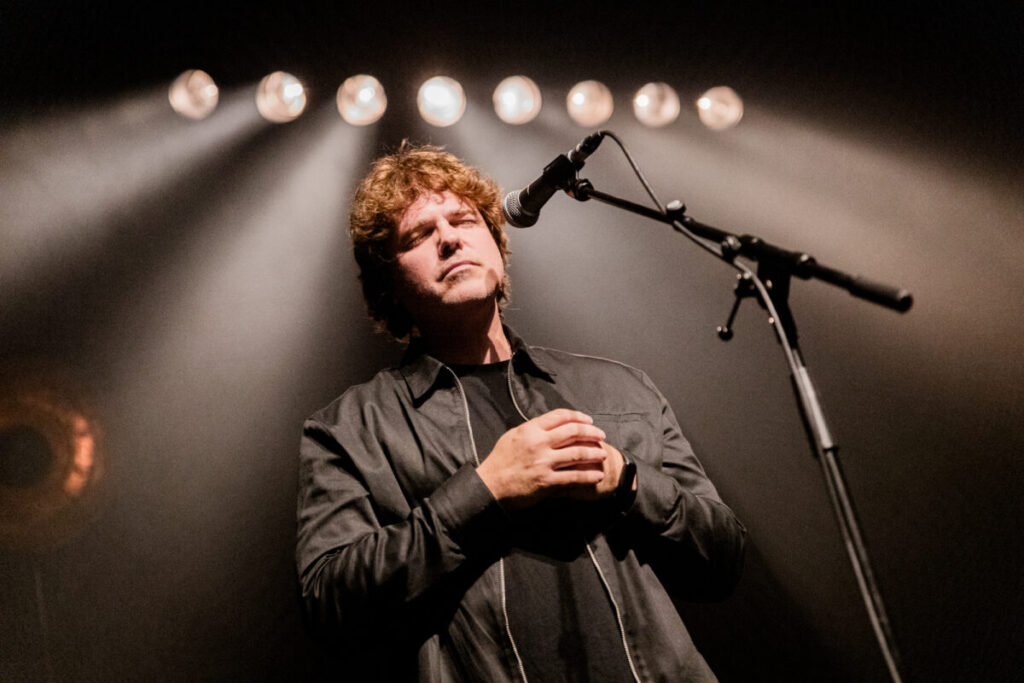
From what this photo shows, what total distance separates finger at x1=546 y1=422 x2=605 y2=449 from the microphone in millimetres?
483

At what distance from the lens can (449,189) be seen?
203 cm

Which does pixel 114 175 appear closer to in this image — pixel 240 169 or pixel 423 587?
pixel 240 169

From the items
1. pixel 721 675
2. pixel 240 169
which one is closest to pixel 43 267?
pixel 240 169

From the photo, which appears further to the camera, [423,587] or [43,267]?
[43,267]

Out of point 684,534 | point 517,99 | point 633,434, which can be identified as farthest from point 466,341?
point 517,99

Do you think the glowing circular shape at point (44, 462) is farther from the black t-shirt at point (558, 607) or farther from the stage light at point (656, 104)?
the stage light at point (656, 104)

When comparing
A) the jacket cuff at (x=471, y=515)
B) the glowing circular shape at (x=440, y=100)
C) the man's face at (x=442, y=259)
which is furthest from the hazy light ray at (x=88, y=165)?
the jacket cuff at (x=471, y=515)

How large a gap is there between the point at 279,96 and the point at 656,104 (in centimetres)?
163

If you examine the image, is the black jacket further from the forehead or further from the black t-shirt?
the forehead

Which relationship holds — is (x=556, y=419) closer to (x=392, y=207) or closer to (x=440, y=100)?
(x=392, y=207)

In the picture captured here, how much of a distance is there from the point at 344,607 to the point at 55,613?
129 cm

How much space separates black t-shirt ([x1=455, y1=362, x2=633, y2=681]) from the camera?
126 centimetres

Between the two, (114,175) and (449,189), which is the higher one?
(114,175)

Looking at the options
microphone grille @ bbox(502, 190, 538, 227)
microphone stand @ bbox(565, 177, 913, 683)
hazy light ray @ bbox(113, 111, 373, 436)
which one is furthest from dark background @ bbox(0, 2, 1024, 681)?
microphone stand @ bbox(565, 177, 913, 683)
